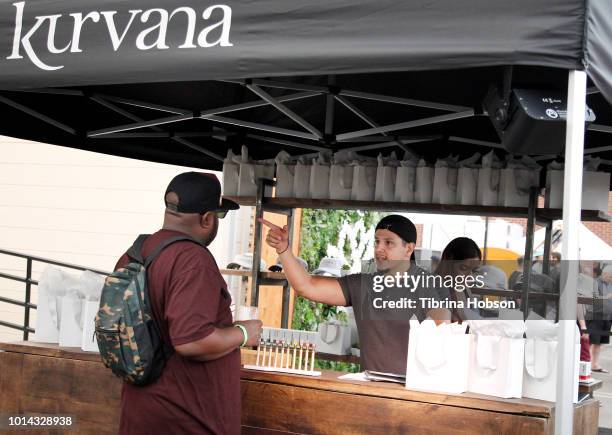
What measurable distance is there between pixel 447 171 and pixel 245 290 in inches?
176

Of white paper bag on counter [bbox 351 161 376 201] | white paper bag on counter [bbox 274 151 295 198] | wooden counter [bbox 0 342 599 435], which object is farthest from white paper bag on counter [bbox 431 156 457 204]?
wooden counter [bbox 0 342 599 435]

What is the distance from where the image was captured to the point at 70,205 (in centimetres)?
989

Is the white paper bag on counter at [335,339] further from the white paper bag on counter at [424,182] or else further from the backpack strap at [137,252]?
the backpack strap at [137,252]

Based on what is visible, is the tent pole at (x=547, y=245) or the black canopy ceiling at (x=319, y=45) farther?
the tent pole at (x=547, y=245)

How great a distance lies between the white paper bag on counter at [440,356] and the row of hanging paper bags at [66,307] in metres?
1.65

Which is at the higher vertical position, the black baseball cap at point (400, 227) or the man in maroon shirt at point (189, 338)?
the black baseball cap at point (400, 227)

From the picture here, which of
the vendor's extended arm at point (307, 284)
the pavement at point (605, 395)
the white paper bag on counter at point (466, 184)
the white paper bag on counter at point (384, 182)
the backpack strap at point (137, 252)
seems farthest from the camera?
the pavement at point (605, 395)

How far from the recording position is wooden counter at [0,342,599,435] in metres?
3.32

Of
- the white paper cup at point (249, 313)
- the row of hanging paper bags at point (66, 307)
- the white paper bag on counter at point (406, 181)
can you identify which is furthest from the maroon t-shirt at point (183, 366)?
the white paper bag on counter at point (406, 181)

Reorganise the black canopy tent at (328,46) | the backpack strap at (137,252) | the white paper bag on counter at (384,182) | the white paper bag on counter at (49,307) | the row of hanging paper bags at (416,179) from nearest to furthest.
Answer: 1. the black canopy tent at (328,46)
2. the backpack strap at (137,252)
3. the white paper bag on counter at (49,307)
4. the row of hanging paper bags at (416,179)
5. the white paper bag on counter at (384,182)

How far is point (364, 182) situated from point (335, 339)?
107 cm

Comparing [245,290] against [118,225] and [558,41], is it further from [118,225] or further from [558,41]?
[558,41]

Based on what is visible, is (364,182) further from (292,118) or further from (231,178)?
(231,178)

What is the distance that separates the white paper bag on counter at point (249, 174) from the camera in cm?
602
